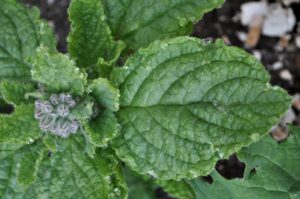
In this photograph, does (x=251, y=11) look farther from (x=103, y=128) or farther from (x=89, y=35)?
(x=103, y=128)

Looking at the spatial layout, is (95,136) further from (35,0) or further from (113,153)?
(35,0)

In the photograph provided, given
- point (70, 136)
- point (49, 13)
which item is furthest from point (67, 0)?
point (70, 136)

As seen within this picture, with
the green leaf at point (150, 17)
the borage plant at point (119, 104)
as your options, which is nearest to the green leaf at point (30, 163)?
the borage plant at point (119, 104)

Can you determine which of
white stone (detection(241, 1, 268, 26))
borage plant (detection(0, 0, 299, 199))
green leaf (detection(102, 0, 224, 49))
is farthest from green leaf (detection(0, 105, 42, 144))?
white stone (detection(241, 1, 268, 26))

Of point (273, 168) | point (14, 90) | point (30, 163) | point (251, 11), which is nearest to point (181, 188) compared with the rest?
point (273, 168)

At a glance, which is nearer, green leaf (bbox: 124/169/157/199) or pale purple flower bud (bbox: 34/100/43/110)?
pale purple flower bud (bbox: 34/100/43/110)

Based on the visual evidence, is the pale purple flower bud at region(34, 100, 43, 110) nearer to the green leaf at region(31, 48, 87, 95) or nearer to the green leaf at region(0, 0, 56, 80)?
the green leaf at region(31, 48, 87, 95)

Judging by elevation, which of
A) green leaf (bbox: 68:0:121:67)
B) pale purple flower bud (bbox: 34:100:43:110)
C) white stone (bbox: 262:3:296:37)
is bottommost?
pale purple flower bud (bbox: 34:100:43:110)

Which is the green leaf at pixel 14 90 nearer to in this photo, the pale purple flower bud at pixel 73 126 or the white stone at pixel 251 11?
the pale purple flower bud at pixel 73 126
